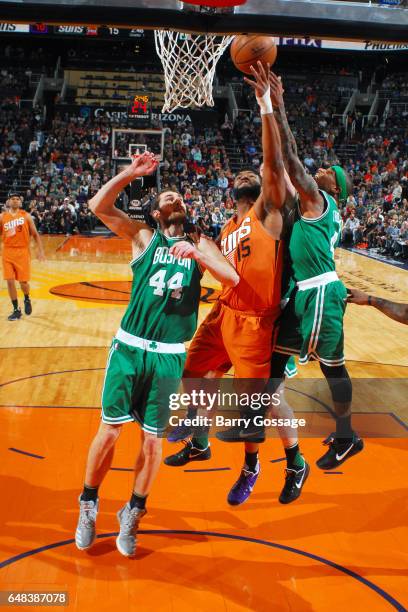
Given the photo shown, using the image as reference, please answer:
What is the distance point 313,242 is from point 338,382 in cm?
86

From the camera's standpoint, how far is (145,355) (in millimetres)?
3891

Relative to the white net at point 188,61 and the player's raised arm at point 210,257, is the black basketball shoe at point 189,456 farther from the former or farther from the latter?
the white net at point 188,61

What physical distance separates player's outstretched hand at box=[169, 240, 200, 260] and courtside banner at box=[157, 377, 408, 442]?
79 centimetres

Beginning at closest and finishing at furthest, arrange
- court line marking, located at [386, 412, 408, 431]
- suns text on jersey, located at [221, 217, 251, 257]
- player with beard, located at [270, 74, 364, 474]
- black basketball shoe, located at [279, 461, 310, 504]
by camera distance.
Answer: player with beard, located at [270, 74, 364, 474]
suns text on jersey, located at [221, 217, 251, 257]
black basketball shoe, located at [279, 461, 310, 504]
court line marking, located at [386, 412, 408, 431]

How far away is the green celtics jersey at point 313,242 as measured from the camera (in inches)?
153

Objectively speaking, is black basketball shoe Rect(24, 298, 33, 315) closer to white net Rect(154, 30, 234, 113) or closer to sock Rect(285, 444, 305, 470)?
white net Rect(154, 30, 234, 113)

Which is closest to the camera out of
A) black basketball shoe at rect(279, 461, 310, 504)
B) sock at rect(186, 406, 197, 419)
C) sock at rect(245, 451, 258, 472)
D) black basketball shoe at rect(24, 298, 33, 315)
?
black basketball shoe at rect(279, 461, 310, 504)

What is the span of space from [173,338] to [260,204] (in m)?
0.90

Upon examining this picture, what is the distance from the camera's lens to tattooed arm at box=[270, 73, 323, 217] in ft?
12.0

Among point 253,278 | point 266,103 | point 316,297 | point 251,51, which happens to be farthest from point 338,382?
point 251,51

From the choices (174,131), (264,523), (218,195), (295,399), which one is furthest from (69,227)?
(264,523)

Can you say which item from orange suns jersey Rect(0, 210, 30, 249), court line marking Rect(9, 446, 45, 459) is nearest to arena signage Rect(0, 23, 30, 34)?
orange suns jersey Rect(0, 210, 30, 249)

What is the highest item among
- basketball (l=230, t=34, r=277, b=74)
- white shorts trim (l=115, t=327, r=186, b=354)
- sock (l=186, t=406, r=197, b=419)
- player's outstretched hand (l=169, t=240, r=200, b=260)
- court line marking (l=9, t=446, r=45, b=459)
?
basketball (l=230, t=34, r=277, b=74)

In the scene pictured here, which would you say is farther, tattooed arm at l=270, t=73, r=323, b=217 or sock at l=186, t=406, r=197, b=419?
sock at l=186, t=406, r=197, b=419
